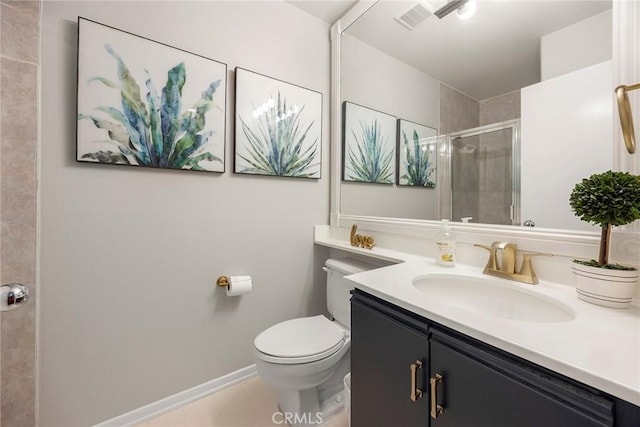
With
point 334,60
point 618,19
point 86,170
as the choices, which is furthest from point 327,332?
point 334,60

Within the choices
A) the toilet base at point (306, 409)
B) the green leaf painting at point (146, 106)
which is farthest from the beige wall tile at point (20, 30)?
the toilet base at point (306, 409)

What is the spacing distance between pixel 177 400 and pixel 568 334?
172 cm

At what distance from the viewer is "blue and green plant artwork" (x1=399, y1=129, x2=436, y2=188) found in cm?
138

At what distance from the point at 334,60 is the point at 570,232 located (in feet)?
5.60

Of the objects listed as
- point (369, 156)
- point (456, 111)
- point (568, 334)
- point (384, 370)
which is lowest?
point (384, 370)

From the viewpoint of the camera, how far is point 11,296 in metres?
0.62

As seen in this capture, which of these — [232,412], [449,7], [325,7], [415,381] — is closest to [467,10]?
[449,7]

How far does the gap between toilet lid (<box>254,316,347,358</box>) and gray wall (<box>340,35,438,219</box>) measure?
29.8 inches

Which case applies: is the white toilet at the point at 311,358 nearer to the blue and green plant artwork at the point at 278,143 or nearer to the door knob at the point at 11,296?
the blue and green plant artwork at the point at 278,143

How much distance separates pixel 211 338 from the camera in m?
1.48

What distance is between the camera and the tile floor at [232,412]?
4.23 feet

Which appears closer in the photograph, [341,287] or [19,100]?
[19,100]

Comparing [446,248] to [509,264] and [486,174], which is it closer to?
[509,264]

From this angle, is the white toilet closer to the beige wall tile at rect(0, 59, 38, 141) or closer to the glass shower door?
the glass shower door
